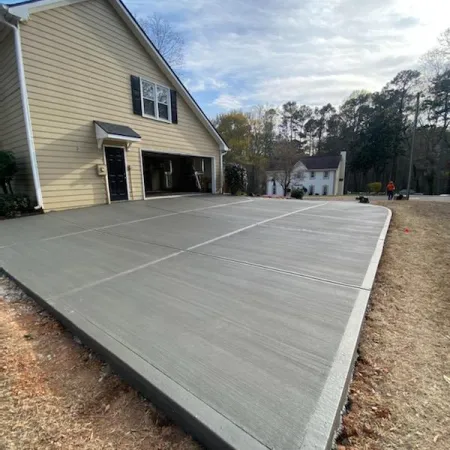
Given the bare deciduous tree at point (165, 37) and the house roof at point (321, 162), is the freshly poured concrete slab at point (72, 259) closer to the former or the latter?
the bare deciduous tree at point (165, 37)

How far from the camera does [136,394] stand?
4.69 ft

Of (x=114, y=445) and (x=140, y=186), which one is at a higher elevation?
(x=140, y=186)

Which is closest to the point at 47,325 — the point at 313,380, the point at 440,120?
the point at 313,380

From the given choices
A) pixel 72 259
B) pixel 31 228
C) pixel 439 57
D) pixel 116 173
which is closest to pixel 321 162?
pixel 439 57

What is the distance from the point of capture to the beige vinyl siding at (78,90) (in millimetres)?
6613

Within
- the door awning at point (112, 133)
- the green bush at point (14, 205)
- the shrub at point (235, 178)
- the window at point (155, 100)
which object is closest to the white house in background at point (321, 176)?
the shrub at point (235, 178)

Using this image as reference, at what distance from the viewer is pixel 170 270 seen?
2.95 m

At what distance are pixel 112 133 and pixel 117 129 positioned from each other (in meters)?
0.53

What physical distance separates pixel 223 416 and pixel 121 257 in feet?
8.91

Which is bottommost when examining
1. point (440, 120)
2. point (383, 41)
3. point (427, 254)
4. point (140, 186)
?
point (427, 254)

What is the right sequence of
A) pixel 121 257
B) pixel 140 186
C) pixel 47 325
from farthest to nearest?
pixel 140 186 < pixel 121 257 < pixel 47 325

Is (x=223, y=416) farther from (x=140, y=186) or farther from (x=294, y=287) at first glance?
(x=140, y=186)

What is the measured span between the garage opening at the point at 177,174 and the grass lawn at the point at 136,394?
11067 millimetres

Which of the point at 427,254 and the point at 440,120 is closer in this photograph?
the point at 427,254
